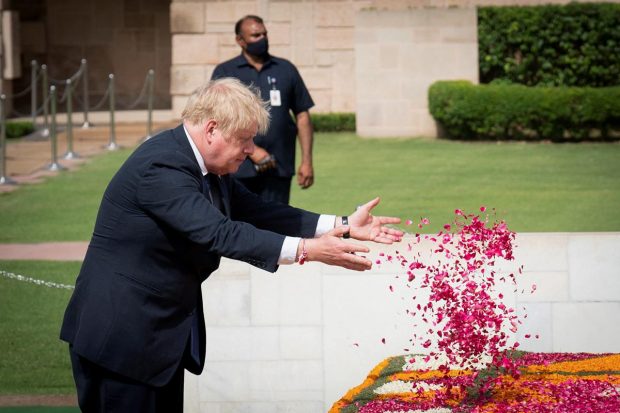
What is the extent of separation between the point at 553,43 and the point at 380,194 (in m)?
7.17

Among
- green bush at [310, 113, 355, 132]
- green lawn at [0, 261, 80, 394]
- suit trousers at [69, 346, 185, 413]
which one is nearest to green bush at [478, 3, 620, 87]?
green bush at [310, 113, 355, 132]

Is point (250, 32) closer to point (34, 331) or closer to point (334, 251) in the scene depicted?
point (34, 331)

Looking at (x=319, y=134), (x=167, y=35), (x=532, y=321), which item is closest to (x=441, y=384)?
(x=532, y=321)

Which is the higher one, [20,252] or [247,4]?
[247,4]

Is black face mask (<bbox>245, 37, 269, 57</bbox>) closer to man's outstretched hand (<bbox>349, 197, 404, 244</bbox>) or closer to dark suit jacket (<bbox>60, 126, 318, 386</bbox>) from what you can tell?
man's outstretched hand (<bbox>349, 197, 404, 244</bbox>)

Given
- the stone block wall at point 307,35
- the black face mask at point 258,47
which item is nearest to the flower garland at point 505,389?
the black face mask at point 258,47

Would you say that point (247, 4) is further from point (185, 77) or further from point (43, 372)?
point (43, 372)

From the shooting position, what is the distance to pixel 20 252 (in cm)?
1141

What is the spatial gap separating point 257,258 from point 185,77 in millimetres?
18244

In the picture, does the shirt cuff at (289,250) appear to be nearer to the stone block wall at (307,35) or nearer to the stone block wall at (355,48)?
the stone block wall at (355,48)

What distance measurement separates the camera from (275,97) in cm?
962

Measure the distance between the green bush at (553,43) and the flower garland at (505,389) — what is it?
47.9 ft

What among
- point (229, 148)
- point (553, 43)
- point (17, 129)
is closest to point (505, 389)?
point (229, 148)

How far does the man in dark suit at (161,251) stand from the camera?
14.6ft
